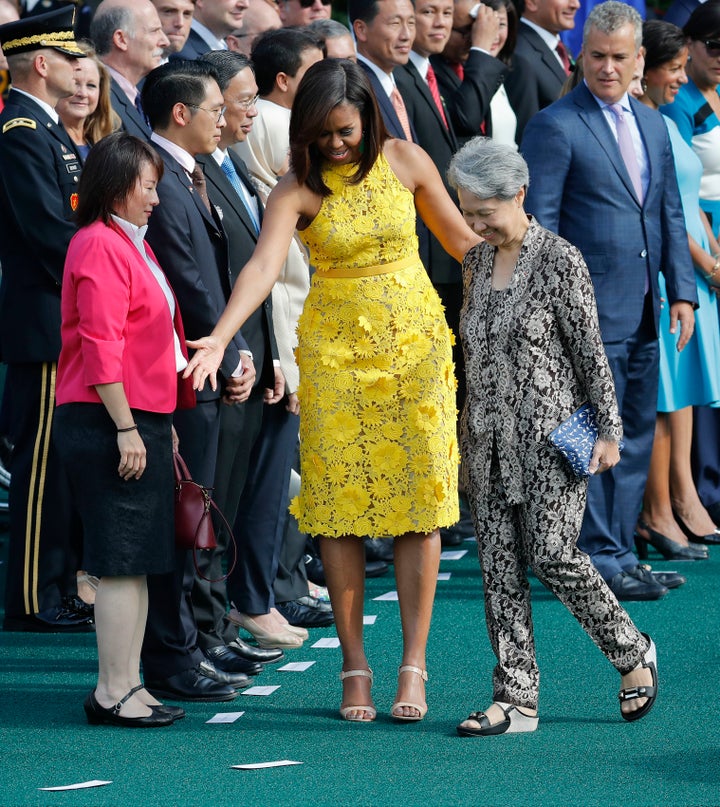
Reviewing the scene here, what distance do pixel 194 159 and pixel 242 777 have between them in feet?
7.15

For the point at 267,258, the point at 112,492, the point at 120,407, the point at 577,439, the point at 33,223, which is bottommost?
the point at 112,492

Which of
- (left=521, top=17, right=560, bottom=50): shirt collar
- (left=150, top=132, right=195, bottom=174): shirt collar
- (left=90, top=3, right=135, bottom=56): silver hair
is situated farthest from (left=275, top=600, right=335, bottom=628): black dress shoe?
(left=521, top=17, right=560, bottom=50): shirt collar

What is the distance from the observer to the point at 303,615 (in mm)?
6352

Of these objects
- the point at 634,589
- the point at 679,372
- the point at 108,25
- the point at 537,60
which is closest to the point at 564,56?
the point at 537,60

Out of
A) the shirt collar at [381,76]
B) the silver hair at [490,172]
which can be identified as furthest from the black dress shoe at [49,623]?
the shirt collar at [381,76]

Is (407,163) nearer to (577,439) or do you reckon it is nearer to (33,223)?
(577,439)

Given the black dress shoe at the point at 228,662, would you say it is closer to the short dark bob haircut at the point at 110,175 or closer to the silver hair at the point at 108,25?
the short dark bob haircut at the point at 110,175

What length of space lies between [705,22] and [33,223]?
4.00 m

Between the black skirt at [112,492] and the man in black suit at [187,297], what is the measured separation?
36 cm

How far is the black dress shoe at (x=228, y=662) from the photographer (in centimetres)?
556

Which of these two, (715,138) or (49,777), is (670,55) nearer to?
(715,138)

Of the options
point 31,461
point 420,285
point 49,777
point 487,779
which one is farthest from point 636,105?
point 49,777

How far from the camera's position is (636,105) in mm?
6785

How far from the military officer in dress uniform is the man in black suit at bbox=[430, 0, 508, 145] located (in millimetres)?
2502
